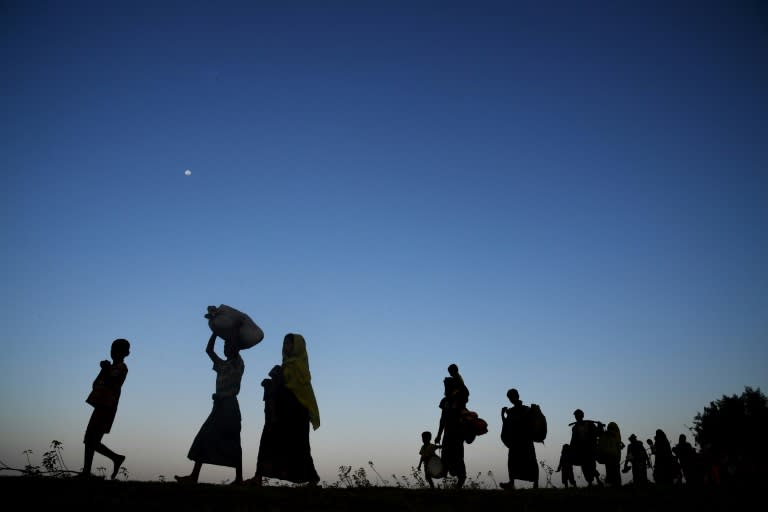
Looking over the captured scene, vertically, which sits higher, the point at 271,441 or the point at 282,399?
the point at 282,399

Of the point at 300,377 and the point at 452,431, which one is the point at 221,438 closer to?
the point at 300,377

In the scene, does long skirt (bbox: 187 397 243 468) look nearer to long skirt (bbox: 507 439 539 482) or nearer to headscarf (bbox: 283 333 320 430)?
headscarf (bbox: 283 333 320 430)

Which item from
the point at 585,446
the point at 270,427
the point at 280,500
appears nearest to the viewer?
the point at 280,500

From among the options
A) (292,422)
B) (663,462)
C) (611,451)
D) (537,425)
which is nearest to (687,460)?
(663,462)

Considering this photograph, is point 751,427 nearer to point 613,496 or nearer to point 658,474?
point 658,474

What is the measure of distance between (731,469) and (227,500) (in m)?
23.2

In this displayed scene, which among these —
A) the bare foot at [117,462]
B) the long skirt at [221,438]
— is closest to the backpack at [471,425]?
the long skirt at [221,438]

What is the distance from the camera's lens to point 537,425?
12688 millimetres

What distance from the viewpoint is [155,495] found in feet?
22.6

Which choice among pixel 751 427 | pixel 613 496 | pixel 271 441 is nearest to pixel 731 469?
pixel 613 496

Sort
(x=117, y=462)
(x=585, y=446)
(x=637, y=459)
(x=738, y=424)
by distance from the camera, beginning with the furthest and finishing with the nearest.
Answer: (x=738, y=424) < (x=637, y=459) < (x=585, y=446) < (x=117, y=462)

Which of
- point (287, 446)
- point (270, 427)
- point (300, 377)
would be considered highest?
point (300, 377)

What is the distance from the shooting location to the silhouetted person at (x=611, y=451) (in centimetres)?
1581

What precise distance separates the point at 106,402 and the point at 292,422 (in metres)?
2.94
